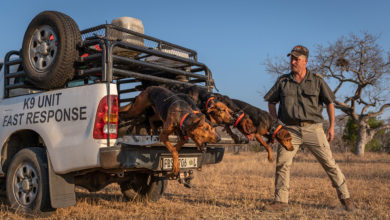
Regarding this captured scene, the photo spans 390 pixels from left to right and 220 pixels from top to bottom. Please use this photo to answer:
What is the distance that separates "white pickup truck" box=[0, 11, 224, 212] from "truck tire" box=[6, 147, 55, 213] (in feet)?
0.04

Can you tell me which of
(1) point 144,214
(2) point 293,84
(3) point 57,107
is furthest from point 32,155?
(2) point 293,84

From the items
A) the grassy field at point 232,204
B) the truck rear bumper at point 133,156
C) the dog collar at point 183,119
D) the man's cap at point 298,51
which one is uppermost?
the man's cap at point 298,51

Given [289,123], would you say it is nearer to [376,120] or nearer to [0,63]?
[0,63]

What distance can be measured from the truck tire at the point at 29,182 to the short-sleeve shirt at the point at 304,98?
3.11 metres

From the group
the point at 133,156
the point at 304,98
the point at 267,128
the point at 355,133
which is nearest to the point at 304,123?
the point at 304,98

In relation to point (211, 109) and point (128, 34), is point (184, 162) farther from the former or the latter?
point (128, 34)

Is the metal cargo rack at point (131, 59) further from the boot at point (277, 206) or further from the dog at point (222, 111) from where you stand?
the boot at point (277, 206)

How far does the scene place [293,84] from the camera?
5027 mm

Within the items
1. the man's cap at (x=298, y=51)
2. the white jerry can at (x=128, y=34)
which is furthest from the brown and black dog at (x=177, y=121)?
the man's cap at (x=298, y=51)

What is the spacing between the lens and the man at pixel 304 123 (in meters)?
4.87

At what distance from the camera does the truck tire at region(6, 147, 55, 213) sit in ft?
14.6

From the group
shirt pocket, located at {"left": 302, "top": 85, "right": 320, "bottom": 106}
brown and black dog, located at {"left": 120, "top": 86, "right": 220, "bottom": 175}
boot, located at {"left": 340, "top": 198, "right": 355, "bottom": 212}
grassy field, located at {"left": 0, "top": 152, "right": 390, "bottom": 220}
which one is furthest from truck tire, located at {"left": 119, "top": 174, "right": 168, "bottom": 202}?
boot, located at {"left": 340, "top": 198, "right": 355, "bottom": 212}

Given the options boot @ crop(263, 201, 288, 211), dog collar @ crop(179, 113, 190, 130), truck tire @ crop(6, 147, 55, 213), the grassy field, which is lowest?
the grassy field

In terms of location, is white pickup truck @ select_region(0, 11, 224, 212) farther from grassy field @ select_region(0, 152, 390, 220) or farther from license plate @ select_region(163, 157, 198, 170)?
grassy field @ select_region(0, 152, 390, 220)
